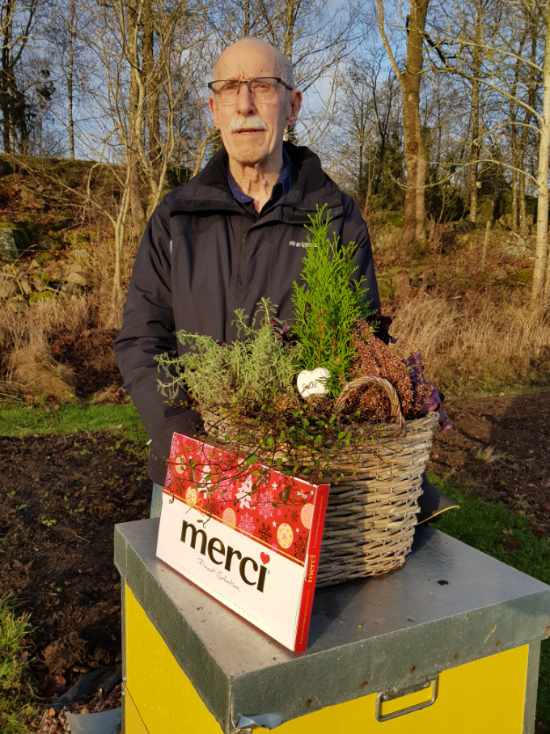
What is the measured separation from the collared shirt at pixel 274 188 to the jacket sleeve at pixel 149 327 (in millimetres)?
263

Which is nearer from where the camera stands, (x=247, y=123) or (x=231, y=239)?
(x=247, y=123)

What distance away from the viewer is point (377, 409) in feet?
3.99

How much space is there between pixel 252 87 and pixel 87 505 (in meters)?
3.20

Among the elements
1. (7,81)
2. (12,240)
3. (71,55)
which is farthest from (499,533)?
(7,81)

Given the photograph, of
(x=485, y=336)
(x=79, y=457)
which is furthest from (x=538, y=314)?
(x=79, y=457)

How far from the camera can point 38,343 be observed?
25.3 ft

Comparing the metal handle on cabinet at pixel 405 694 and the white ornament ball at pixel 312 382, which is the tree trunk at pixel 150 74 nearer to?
the white ornament ball at pixel 312 382

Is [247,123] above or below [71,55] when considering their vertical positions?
below

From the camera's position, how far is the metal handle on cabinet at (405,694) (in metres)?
1.20

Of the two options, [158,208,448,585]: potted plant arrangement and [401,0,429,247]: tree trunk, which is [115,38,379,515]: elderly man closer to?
[158,208,448,585]: potted plant arrangement

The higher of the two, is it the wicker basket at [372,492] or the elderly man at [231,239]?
the elderly man at [231,239]

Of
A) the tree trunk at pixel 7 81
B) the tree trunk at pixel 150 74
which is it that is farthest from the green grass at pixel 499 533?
the tree trunk at pixel 7 81

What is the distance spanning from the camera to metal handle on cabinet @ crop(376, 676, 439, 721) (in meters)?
1.20

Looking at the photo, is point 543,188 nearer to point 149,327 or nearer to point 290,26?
point 290,26
